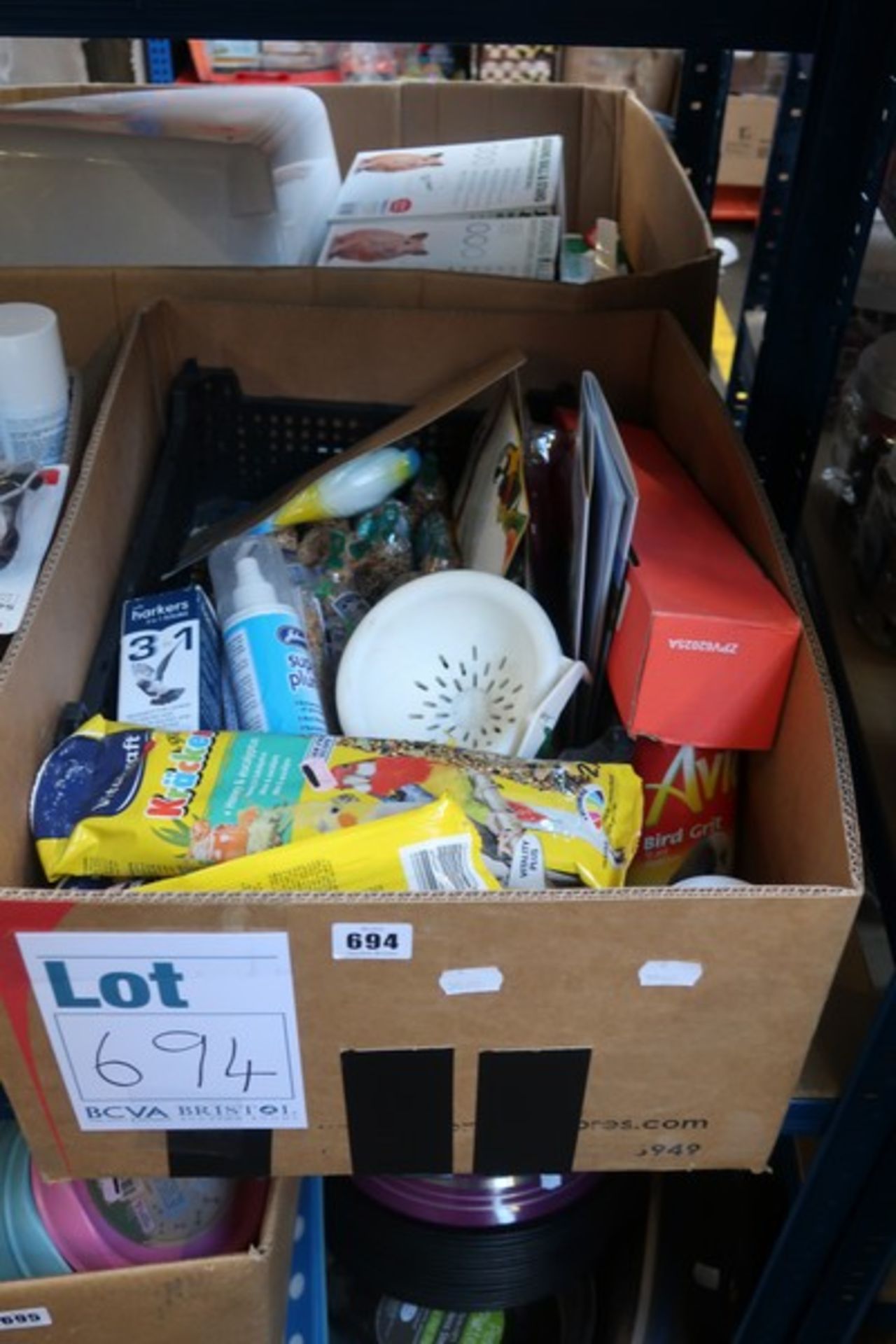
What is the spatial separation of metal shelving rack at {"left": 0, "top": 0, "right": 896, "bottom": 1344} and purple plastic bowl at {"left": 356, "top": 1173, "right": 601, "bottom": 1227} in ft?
0.55

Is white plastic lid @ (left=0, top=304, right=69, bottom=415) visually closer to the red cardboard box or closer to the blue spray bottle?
the blue spray bottle

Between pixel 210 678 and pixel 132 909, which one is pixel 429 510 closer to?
pixel 210 678

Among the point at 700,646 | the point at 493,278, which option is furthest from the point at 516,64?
the point at 700,646

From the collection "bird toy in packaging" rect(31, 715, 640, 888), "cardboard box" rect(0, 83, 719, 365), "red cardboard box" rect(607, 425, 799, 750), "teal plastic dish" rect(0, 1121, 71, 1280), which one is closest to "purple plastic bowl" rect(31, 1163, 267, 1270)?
"teal plastic dish" rect(0, 1121, 71, 1280)

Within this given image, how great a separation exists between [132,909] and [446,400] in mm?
463

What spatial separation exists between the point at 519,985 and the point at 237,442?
0.56 m

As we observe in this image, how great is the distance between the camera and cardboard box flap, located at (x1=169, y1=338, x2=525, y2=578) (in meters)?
0.87

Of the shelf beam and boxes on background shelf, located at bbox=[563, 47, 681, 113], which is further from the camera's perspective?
boxes on background shelf, located at bbox=[563, 47, 681, 113]

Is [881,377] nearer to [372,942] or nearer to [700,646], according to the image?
[700,646]

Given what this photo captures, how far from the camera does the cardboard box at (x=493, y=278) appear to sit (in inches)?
36.2

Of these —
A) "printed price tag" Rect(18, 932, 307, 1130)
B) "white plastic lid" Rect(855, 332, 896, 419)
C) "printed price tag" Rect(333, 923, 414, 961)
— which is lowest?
"printed price tag" Rect(18, 932, 307, 1130)

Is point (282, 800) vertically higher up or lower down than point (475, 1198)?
higher up

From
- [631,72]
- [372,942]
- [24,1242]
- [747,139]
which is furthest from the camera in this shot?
[747,139]

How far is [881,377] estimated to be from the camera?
0.86m
